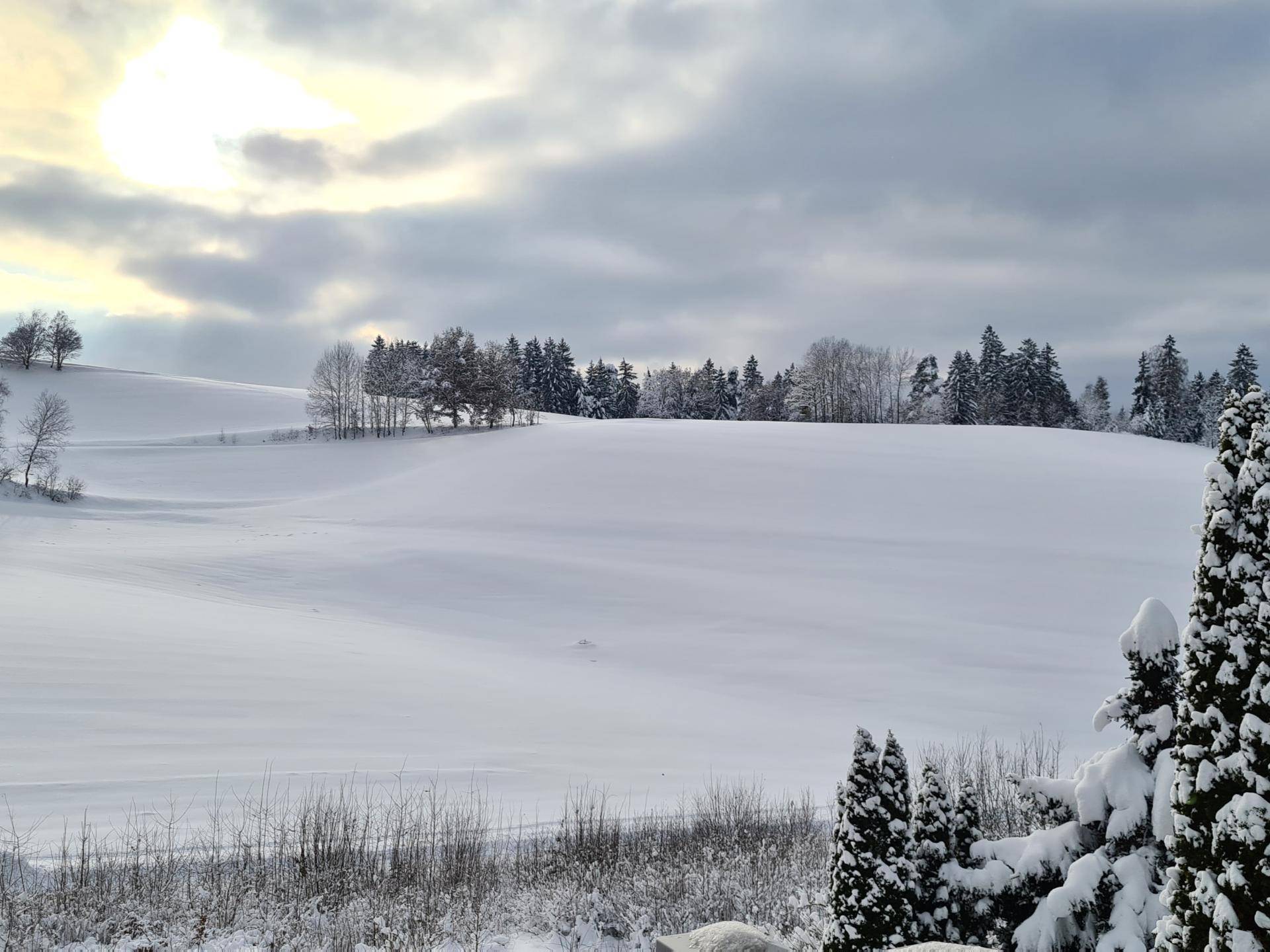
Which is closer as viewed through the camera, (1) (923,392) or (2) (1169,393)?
(2) (1169,393)

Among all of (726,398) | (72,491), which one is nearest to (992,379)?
(726,398)

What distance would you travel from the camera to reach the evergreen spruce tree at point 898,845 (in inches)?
237

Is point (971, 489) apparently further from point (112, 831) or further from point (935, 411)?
point (935, 411)

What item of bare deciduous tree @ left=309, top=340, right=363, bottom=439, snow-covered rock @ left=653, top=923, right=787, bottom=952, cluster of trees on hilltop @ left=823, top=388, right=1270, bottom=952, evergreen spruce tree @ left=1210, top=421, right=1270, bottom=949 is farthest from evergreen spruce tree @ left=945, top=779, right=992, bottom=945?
bare deciduous tree @ left=309, top=340, right=363, bottom=439

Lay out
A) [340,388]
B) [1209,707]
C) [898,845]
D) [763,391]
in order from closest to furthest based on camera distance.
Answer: [1209,707], [898,845], [340,388], [763,391]

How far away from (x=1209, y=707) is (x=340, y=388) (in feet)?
239

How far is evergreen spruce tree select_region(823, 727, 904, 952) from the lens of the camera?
600cm

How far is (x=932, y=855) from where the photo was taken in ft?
20.8

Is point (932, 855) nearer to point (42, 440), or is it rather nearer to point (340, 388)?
point (42, 440)

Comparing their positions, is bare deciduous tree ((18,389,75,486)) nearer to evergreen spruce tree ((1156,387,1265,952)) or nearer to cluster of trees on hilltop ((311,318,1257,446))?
cluster of trees on hilltop ((311,318,1257,446))

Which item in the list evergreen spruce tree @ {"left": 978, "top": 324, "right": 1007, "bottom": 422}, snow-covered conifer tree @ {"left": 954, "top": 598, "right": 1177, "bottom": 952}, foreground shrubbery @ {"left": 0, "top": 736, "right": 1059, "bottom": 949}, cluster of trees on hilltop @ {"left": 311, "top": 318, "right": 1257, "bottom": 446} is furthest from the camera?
evergreen spruce tree @ {"left": 978, "top": 324, "right": 1007, "bottom": 422}

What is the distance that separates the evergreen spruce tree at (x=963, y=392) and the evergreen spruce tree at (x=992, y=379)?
589 millimetres

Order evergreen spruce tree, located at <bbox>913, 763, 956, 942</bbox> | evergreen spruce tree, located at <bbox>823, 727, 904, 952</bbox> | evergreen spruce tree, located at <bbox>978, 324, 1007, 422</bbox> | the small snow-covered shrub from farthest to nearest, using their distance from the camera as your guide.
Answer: evergreen spruce tree, located at <bbox>978, 324, 1007, 422</bbox> → the small snow-covered shrub → evergreen spruce tree, located at <bbox>913, 763, 956, 942</bbox> → evergreen spruce tree, located at <bbox>823, 727, 904, 952</bbox>

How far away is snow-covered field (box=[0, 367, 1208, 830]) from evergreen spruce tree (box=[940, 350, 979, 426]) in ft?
112
